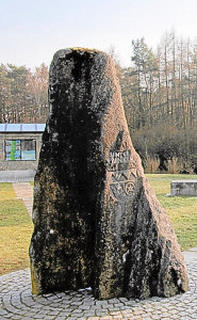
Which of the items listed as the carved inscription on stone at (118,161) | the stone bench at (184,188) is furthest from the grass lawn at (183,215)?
the carved inscription on stone at (118,161)

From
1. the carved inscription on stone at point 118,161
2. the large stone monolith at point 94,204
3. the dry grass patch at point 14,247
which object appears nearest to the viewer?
the large stone monolith at point 94,204

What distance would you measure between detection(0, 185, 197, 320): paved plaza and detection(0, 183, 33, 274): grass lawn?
1791 millimetres

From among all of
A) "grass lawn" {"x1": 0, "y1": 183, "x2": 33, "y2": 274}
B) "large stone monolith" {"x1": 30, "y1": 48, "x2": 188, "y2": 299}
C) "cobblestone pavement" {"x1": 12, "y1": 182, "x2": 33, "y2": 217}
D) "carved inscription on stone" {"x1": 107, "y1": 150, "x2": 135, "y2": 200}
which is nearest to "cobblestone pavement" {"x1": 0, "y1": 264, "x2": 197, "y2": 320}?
"large stone monolith" {"x1": 30, "y1": 48, "x2": 188, "y2": 299}

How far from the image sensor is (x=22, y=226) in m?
→ 10.0

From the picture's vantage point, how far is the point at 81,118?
4805 mm

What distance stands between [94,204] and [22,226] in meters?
5.71

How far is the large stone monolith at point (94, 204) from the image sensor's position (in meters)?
4.49

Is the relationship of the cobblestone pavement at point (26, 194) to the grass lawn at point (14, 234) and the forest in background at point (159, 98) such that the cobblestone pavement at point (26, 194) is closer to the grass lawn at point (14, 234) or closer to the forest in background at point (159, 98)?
the grass lawn at point (14, 234)

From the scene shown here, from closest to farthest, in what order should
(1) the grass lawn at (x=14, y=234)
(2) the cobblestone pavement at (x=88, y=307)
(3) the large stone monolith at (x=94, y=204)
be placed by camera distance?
(2) the cobblestone pavement at (x=88, y=307)
(3) the large stone monolith at (x=94, y=204)
(1) the grass lawn at (x=14, y=234)

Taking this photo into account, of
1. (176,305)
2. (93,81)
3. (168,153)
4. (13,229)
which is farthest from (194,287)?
(168,153)

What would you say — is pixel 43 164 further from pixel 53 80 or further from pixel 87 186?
pixel 53 80

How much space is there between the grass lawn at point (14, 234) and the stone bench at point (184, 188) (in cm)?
560

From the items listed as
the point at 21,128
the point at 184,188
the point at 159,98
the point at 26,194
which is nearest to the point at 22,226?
the point at 26,194

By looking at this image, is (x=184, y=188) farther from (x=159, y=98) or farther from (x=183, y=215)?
(x=159, y=98)
